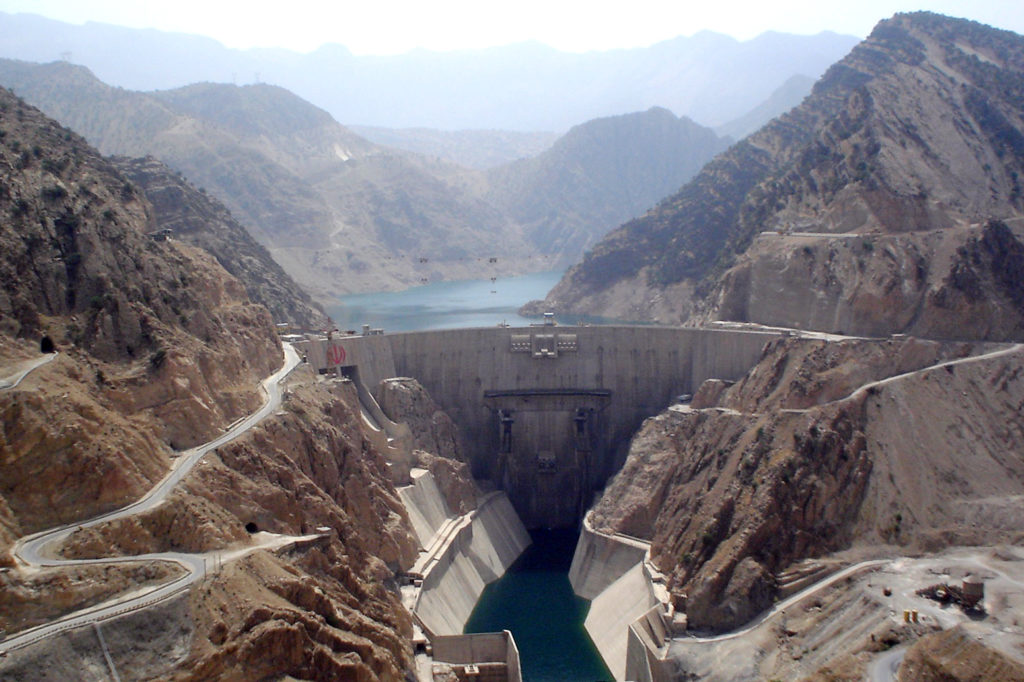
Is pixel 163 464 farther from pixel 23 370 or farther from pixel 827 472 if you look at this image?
pixel 827 472

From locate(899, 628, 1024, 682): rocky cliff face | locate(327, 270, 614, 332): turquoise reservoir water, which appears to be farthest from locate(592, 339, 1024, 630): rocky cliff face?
locate(327, 270, 614, 332): turquoise reservoir water

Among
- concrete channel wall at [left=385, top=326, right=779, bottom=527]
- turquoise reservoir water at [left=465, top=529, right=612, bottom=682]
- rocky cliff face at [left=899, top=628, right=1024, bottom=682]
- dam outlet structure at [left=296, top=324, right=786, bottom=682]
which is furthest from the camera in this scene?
concrete channel wall at [left=385, top=326, right=779, bottom=527]

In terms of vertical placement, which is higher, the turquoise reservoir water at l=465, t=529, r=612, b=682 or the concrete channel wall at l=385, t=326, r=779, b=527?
the concrete channel wall at l=385, t=326, r=779, b=527

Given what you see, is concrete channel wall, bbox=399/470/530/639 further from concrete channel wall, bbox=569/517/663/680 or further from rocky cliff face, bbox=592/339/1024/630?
rocky cliff face, bbox=592/339/1024/630

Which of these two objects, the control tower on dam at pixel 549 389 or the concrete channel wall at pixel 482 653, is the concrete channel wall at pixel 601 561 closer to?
the control tower on dam at pixel 549 389

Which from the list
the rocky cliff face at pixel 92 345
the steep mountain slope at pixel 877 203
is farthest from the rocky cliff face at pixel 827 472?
the rocky cliff face at pixel 92 345

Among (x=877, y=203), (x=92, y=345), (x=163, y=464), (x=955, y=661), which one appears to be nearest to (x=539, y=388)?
(x=877, y=203)
